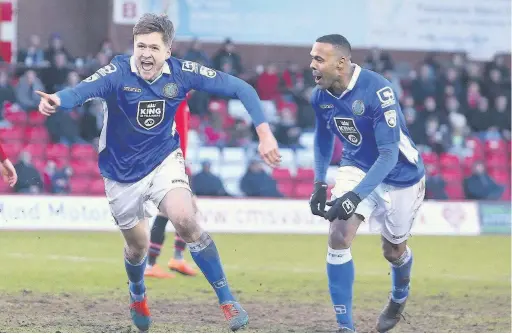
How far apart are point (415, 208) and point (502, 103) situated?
16.2 m

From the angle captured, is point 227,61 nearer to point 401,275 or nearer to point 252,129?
point 252,129

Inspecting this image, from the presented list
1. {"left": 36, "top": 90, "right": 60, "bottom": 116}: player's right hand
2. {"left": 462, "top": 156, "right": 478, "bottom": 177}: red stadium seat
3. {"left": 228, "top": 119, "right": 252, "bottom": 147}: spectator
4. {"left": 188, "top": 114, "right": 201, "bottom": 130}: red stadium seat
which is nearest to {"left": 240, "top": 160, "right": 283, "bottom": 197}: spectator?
{"left": 228, "top": 119, "right": 252, "bottom": 147}: spectator

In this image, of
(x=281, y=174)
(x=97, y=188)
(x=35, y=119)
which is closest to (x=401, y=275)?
(x=97, y=188)

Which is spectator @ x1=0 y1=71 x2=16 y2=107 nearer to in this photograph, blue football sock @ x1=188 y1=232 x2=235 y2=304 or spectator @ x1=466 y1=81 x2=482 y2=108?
spectator @ x1=466 y1=81 x2=482 y2=108

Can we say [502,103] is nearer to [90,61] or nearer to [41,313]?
[90,61]

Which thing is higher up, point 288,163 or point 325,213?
point 325,213

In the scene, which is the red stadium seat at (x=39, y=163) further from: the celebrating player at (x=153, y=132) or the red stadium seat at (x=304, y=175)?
the celebrating player at (x=153, y=132)

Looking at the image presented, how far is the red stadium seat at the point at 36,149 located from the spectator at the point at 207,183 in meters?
2.80

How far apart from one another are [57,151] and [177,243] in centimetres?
789

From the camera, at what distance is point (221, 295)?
834 centimetres

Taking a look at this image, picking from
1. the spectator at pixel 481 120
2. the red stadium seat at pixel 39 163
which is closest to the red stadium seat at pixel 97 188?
the red stadium seat at pixel 39 163

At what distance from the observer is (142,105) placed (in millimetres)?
8438

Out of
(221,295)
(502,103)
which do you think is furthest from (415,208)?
(502,103)

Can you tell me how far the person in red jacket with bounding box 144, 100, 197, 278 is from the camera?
1166 centimetres
